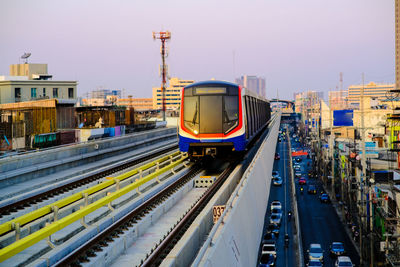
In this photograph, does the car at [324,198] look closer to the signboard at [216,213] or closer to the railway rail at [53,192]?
the railway rail at [53,192]

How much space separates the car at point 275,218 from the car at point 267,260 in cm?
888

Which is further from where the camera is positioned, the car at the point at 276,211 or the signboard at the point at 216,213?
the car at the point at 276,211

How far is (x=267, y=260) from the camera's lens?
2675 cm

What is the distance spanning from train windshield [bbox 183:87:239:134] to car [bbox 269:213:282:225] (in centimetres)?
2165

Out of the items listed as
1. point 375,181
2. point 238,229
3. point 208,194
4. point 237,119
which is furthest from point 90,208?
point 375,181

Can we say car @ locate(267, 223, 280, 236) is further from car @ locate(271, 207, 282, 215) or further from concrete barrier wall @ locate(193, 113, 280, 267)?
concrete barrier wall @ locate(193, 113, 280, 267)

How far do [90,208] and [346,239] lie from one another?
29924 mm

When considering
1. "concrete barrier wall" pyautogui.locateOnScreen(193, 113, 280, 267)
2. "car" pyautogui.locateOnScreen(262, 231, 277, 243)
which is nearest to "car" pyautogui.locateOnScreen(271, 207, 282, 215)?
"car" pyautogui.locateOnScreen(262, 231, 277, 243)

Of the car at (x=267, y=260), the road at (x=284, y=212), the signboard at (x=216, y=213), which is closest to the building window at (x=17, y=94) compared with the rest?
the road at (x=284, y=212)

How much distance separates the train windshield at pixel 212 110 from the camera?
16.5 meters

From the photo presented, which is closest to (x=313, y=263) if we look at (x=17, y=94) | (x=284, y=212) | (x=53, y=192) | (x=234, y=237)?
(x=284, y=212)

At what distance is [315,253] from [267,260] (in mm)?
4417

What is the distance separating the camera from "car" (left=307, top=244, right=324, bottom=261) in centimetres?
2875

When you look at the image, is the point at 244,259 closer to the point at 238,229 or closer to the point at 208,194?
the point at 238,229
